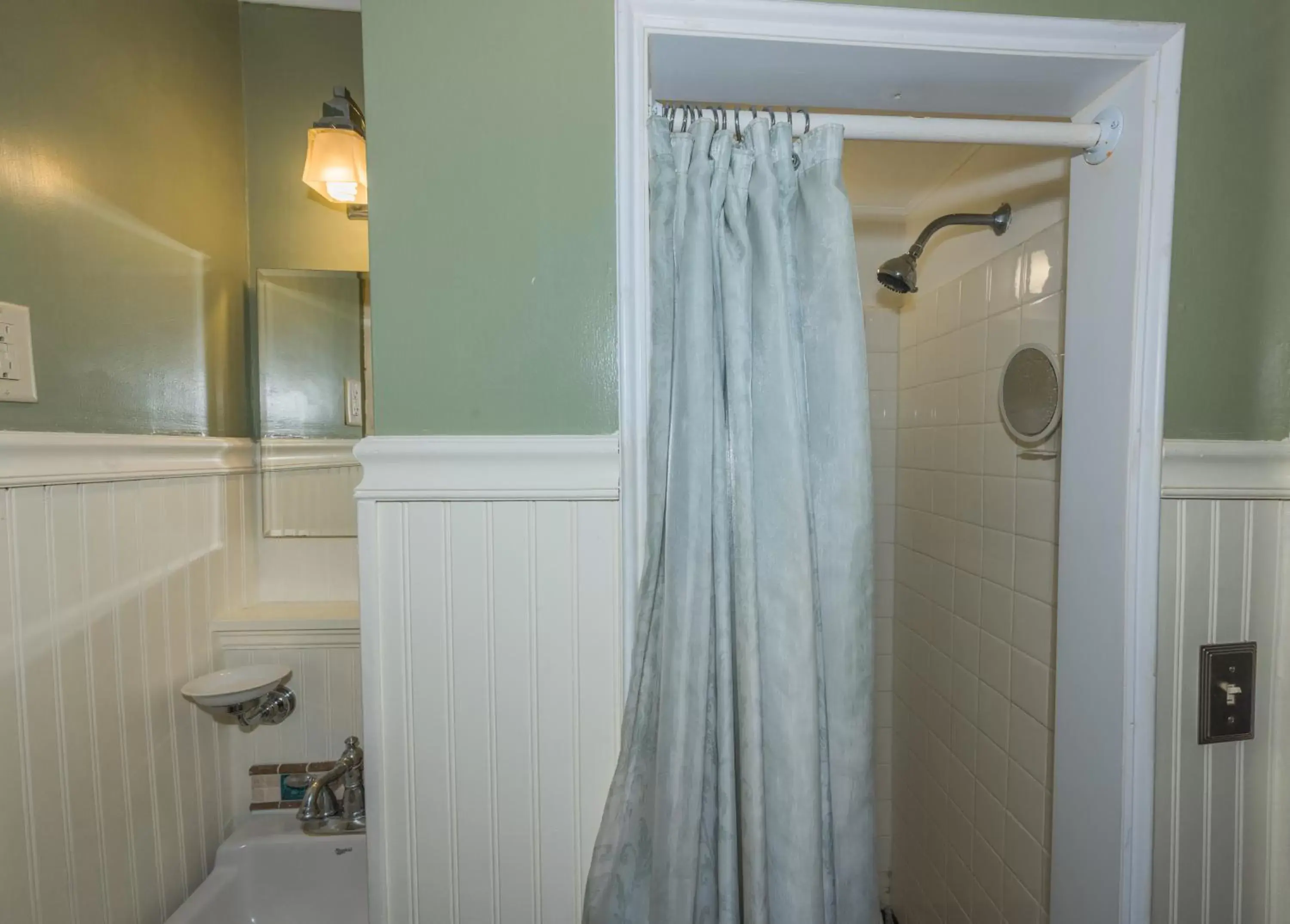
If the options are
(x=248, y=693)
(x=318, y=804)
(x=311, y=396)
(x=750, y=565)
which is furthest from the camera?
(x=311, y=396)

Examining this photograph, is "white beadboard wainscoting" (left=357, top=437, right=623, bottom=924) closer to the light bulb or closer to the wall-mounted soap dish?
the wall-mounted soap dish

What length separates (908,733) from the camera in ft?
6.02

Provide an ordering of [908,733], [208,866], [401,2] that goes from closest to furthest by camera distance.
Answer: [401,2] < [208,866] < [908,733]

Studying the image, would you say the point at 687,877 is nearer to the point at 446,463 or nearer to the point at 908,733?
the point at 446,463

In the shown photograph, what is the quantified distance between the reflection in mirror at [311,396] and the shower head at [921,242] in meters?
1.25

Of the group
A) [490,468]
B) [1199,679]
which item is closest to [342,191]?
[490,468]

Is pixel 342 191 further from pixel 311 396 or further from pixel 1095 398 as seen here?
pixel 1095 398

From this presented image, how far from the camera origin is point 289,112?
1312 millimetres

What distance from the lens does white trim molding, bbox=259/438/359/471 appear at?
1.34 metres

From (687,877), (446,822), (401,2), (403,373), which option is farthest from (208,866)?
(401,2)

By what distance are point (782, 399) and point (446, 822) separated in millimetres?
706

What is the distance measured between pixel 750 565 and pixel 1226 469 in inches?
28.3

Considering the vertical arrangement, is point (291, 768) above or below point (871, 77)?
below

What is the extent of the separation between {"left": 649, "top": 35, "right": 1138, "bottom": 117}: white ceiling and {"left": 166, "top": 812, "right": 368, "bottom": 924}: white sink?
1.53 meters
